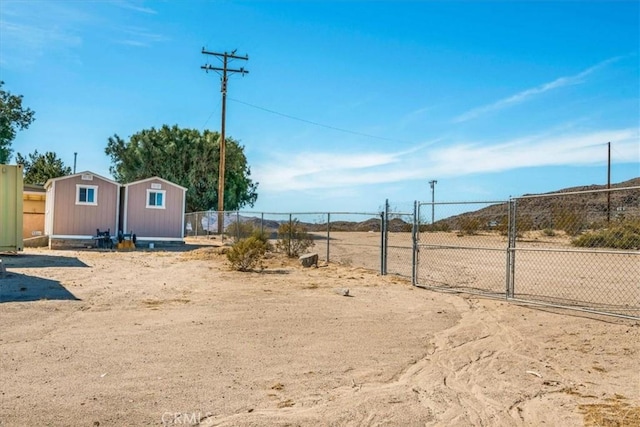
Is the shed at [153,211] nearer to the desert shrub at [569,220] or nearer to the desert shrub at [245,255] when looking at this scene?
the desert shrub at [245,255]

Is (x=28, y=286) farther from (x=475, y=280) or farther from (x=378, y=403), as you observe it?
(x=475, y=280)

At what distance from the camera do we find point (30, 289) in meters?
11.0

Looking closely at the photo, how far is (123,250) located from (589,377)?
71.1 ft

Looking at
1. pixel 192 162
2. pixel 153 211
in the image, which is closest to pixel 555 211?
pixel 153 211

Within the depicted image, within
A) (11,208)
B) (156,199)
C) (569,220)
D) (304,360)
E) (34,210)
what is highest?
(156,199)

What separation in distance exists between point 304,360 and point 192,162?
127ft

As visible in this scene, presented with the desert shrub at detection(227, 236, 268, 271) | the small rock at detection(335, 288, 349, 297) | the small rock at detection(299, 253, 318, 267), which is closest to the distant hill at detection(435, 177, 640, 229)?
the small rock at detection(335, 288, 349, 297)

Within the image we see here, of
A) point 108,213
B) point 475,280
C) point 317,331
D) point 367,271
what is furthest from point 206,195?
point 317,331

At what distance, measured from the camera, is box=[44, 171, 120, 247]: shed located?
24.5 m

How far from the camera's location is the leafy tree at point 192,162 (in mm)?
42688

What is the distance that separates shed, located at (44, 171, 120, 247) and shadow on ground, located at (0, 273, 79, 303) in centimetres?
1234

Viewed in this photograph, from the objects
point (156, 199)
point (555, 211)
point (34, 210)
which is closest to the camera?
point (555, 211)

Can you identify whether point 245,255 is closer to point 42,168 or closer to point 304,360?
point 304,360

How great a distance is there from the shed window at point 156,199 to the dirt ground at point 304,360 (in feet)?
51.8
